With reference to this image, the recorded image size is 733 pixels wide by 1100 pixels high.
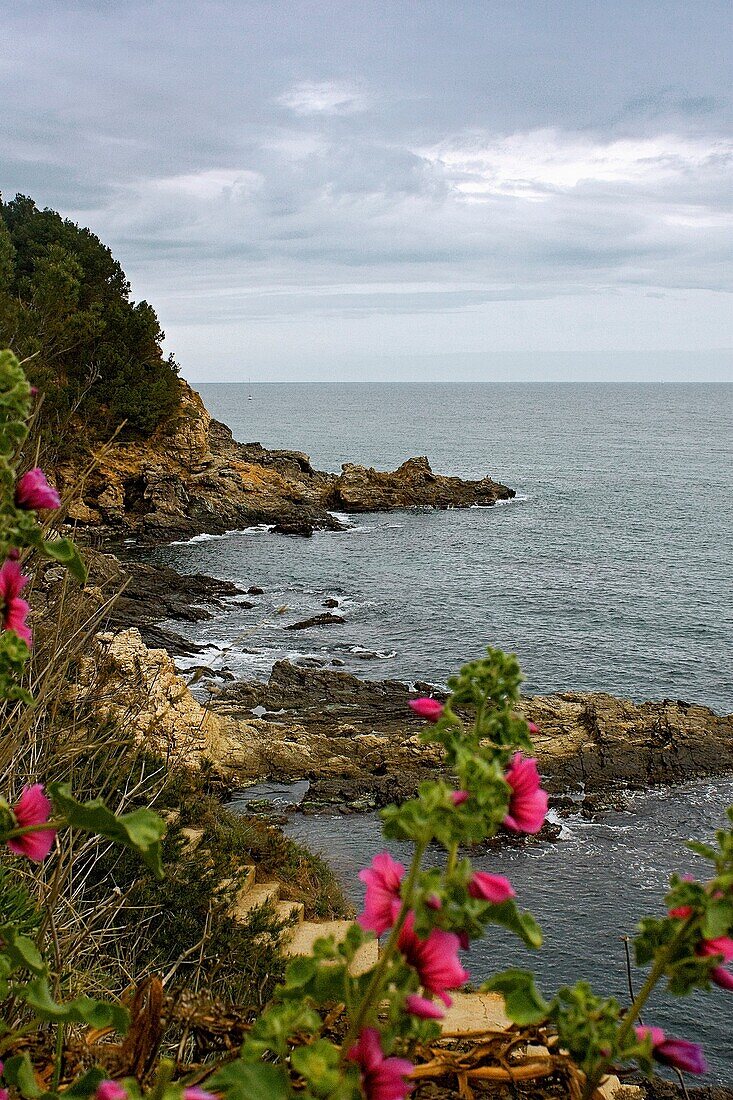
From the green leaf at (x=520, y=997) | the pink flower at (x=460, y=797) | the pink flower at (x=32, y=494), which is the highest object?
the pink flower at (x=32, y=494)

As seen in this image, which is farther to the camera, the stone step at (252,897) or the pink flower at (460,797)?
the stone step at (252,897)

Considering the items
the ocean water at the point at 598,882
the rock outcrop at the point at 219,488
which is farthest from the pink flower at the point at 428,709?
the rock outcrop at the point at 219,488

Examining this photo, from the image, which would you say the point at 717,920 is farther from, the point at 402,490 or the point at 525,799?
the point at 402,490

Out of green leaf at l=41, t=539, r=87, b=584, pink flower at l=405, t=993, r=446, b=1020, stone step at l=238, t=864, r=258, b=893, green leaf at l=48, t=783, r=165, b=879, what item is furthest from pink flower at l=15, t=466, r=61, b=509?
stone step at l=238, t=864, r=258, b=893

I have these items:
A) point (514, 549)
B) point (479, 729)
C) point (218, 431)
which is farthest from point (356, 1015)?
point (218, 431)

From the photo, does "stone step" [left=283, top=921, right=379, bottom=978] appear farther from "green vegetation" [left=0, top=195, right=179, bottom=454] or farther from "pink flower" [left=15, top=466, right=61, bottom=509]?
"green vegetation" [left=0, top=195, right=179, bottom=454]

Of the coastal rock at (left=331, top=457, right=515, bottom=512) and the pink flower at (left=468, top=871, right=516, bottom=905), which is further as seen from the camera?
the coastal rock at (left=331, top=457, right=515, bottom=512)

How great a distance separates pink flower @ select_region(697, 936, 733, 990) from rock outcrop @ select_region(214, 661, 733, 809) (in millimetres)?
18959

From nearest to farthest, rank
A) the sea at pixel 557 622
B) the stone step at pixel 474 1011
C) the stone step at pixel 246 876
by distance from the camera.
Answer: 1. the stone step at pixel 474 1011
2. the stone step at pixel 246 876
3. the sea at pixel 557 622

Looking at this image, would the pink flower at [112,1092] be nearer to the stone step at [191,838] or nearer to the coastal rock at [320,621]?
the stone step at [191,838]

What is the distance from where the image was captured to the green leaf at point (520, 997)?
4.16 ft

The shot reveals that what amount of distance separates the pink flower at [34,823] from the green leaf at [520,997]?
73 centimetres

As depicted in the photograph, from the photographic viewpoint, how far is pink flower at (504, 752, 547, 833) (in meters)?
1.31

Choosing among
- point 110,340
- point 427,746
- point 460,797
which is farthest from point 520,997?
point 110,340
